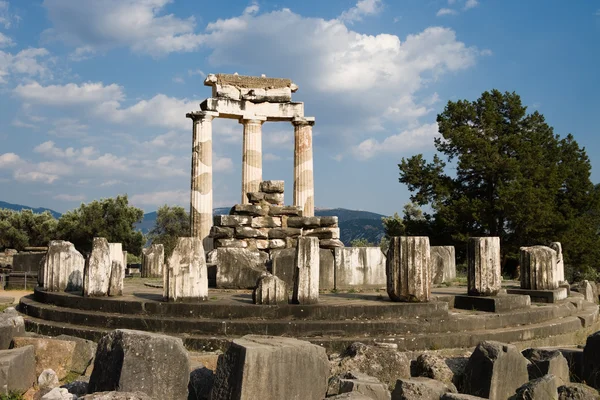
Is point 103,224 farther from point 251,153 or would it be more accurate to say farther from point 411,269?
point 411,269

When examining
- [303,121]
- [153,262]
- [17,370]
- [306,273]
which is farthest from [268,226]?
[303,121]

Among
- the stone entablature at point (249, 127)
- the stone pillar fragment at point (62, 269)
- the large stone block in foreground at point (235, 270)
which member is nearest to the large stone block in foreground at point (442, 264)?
the large stone block in foreground at point (235, 270)

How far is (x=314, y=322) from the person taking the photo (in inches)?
335

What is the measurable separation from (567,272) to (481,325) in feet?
78.1

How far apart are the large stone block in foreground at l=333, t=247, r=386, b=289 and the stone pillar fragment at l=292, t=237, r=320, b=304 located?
3323 millimetres

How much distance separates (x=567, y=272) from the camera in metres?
30.6

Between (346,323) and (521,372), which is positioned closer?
(521,372)

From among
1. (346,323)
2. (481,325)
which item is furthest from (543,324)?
(346,323)

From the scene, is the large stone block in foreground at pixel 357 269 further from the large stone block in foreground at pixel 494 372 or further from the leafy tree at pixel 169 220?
the leafy tree at pixel 169 220

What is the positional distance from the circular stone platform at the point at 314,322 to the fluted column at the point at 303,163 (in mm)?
12521

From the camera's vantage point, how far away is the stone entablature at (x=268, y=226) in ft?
44.6

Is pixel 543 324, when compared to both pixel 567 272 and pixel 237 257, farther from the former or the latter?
pixel 567 272

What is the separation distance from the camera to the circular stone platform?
8.45 m

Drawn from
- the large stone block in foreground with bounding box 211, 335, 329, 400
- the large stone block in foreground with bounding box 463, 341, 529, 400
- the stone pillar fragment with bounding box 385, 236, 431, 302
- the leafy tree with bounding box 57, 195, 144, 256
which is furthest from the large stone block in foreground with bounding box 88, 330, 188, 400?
the leafy tree with bounding box 57, 195, 144, 256
